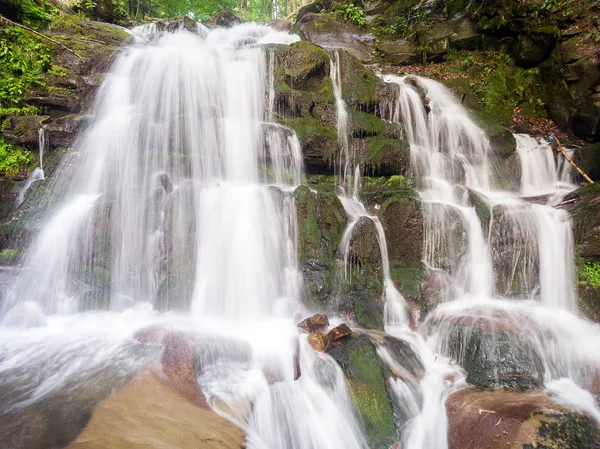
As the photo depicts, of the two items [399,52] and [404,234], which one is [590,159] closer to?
[404,234]

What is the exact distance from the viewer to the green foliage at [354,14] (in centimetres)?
1595

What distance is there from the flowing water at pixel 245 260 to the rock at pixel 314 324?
232 mm

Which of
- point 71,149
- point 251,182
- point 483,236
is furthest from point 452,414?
point 71,149

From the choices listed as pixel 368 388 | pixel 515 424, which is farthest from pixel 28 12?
pixel 515 424

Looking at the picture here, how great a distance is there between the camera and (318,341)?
193 inches

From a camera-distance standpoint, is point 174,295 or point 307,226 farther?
point 307,226

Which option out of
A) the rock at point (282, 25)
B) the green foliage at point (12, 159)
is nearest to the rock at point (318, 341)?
the green foliage at point (12, 159)

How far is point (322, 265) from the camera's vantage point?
21.1 ft

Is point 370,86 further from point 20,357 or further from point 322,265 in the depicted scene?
point 20,357

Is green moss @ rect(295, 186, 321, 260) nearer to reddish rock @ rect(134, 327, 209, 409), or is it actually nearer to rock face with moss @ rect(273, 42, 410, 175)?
rock face with moss @ rect(273, 42, 410, 175)

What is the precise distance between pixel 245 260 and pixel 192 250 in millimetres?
959

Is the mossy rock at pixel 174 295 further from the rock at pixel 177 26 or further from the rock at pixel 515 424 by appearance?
the rock at pixel 177 26

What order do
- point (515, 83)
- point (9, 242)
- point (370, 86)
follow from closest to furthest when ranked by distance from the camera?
point (9, 242) → point (370, 86) → point (515, 83)

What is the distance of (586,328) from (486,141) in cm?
572
